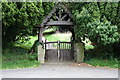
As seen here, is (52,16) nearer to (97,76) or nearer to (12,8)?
(12,8)

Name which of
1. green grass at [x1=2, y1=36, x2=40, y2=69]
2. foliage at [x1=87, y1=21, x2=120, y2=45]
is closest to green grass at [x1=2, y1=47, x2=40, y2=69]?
green grass at [x1=2, y1=36, x2=40, y2=69]

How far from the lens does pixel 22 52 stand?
15.9m

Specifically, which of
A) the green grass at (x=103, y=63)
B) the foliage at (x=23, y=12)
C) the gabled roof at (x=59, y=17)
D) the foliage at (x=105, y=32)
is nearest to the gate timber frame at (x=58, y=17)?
the gabled roof at (x=59, y=17)

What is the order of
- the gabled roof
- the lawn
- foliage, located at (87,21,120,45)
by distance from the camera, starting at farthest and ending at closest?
1. the gabled roof
2. the lawn
3. foliage, located at (87,21,120,45)

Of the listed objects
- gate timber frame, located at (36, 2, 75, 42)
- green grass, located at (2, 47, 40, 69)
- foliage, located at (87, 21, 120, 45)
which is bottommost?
green grass, located at (2, 47, 40, 69)

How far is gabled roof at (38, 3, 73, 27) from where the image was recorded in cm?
1299

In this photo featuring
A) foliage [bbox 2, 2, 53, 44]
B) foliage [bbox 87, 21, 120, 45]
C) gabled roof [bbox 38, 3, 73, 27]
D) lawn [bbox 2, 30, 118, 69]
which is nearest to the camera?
foliage [bbox 87, 21, 120, 45]

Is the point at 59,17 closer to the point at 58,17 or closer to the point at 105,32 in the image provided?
the point at 58,17

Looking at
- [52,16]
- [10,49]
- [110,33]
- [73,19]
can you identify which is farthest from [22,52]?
[110,33]

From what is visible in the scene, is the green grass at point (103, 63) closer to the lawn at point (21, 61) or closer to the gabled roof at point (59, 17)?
the lawn at point (21, 61)

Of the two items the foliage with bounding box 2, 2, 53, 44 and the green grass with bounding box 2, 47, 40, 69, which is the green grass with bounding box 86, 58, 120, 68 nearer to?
the green grass with bounding box 2, 47, 40, 69

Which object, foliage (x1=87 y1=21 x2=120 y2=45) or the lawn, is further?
the lawn

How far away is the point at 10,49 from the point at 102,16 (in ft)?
26.4

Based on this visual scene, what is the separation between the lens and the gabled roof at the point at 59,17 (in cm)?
1299
